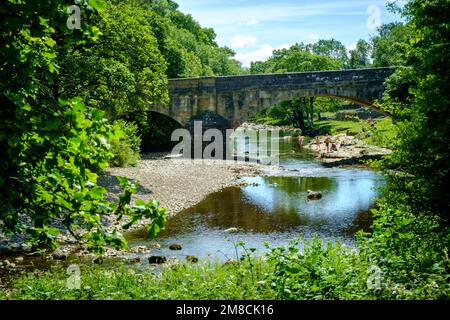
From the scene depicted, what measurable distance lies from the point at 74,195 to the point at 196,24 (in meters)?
95.4

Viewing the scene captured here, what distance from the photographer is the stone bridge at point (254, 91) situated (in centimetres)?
3878

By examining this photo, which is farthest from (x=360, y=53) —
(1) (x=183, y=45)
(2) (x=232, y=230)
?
(2) (x=232, y=230)

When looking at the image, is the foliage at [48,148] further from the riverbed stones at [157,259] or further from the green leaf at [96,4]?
the riverbed stones at [157,259]

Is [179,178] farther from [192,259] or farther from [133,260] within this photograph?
[133,260]

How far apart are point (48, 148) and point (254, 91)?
115 feet

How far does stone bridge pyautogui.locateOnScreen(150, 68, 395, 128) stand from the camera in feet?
127

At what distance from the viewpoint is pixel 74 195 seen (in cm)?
578

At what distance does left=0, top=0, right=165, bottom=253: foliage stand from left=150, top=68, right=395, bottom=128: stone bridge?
110 ft

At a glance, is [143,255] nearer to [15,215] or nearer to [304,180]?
[15,215]

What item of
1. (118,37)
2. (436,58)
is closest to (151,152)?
(118,37)

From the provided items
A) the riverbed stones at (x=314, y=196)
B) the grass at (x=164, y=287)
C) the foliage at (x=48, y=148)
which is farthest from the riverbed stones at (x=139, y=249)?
the riverbed stones at (x=314, y=196)

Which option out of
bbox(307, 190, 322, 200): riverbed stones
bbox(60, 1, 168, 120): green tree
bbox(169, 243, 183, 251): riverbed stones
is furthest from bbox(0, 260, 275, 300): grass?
bbox(307, 190, 322, 200): riverbed stones
